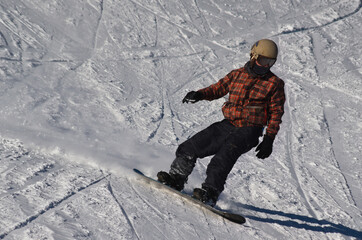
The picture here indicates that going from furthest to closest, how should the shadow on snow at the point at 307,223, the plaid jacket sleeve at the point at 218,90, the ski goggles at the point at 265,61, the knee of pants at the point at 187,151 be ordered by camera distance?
the plaid jacket sleeve at the point at 218,90
the shadow on snow at the point at 307,223
the knee of pants at the point at 187,151
the ski goggles at the point at 265,61

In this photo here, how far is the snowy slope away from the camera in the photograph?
464 centimetres

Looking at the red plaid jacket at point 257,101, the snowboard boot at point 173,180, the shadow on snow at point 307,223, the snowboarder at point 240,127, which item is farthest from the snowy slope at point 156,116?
the red plaid jacket at point 257,101

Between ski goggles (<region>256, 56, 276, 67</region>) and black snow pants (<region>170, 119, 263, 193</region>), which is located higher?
ski goggles (<region>256, 56, 276, 67</region>)

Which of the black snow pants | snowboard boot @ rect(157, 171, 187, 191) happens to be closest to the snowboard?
snowboard boot @ rect(157, 171, 187, 191)

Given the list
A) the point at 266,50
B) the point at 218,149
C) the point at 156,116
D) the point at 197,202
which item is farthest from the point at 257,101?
the point at 156,116

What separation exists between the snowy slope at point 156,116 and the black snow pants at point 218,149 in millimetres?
348

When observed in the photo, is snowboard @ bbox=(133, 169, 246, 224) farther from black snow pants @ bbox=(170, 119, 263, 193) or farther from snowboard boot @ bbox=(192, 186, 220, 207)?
black snow pants @ bbox=(170, 119, 263, 193)

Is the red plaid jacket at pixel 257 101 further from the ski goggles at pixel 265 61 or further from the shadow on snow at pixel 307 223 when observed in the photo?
the shadow on snow at pixel 307 223

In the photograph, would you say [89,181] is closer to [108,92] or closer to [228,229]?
[228,229]

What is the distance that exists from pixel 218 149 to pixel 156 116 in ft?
8.12

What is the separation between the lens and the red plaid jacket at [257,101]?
4.80 metres

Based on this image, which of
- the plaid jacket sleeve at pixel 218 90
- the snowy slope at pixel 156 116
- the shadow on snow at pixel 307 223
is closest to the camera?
the snowy slope at pixel 156 116

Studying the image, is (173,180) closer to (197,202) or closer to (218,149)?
(197,202)

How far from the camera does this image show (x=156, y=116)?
7.27 meters
